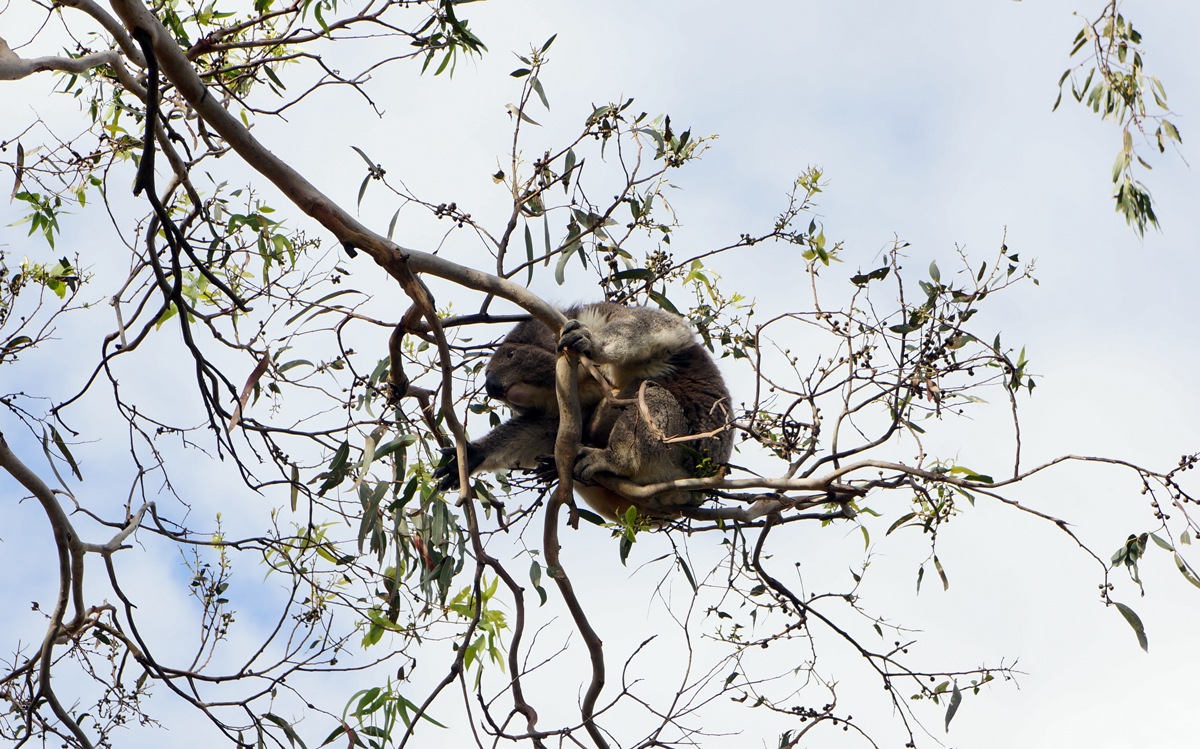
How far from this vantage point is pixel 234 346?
130 inches

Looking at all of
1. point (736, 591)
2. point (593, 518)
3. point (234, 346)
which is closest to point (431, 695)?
point (593, 518)

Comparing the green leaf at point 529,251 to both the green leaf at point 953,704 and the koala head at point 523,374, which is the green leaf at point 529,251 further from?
the green leaf at point 953,704

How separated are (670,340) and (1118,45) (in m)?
3.36

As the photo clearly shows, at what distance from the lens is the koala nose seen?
13.3 feet

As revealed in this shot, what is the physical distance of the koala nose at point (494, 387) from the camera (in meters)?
4.06

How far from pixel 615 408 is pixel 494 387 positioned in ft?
2.06

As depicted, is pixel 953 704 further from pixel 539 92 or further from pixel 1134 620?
pixel 539 92

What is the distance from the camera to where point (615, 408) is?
3.70 m

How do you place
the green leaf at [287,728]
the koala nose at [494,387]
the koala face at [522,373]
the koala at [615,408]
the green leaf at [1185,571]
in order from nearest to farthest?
the green leaf at [1185,571] < the green leaf at [287,728] < the koala at [615,408] < the koala nose at [494,387] < the koala face at [522,373]

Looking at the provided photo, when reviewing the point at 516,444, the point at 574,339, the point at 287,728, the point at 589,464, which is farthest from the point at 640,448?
the point at 287,728

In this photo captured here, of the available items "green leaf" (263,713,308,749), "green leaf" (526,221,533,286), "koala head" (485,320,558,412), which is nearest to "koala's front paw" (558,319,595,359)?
"green leaf" (526,221,533,286)

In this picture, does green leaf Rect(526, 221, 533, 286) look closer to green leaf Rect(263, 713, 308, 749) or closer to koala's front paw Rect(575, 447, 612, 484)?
koala's front paw Rect(575, 447, 612, 484)

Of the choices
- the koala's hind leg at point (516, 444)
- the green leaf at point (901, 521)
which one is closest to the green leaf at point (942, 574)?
the green leaf at point (901, 521)

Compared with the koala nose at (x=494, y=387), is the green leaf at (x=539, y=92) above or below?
above
